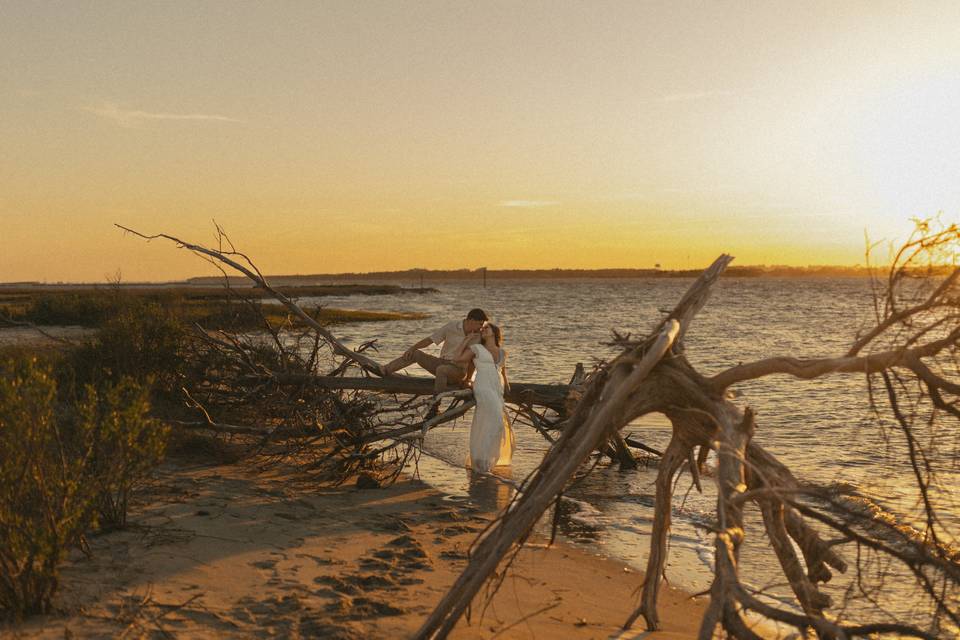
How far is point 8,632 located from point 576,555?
466 cm

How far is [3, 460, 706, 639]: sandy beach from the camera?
442cm

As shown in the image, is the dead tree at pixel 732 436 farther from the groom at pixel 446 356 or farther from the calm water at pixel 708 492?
the groom at pixel 446 356

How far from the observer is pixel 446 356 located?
988cm

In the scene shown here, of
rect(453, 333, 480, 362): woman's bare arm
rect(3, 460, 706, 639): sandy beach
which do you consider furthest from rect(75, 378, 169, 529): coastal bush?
rect(453, 333, 480, 362): woman's bare arm

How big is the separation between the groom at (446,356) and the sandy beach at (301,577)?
1888 millimetres

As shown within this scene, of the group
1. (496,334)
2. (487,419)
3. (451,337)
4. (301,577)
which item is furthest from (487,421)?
(301,577)

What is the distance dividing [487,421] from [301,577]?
3.90 meters

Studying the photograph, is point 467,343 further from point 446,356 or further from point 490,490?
point 490,490

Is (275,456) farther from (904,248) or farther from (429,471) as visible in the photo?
(904,248)

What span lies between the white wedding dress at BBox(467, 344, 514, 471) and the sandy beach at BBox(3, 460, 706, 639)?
1039 mm

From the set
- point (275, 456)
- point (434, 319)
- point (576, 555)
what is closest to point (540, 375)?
point (275, 456)

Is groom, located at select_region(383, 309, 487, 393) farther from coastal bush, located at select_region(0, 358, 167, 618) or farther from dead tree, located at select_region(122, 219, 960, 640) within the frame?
dead tree, located at select_region(122, 219, 960, 640)

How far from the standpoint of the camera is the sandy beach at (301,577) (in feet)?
14.5

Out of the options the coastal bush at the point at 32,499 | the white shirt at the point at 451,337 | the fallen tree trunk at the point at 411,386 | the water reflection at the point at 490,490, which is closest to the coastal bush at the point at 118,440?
the coastal bush at the point at 32,499
